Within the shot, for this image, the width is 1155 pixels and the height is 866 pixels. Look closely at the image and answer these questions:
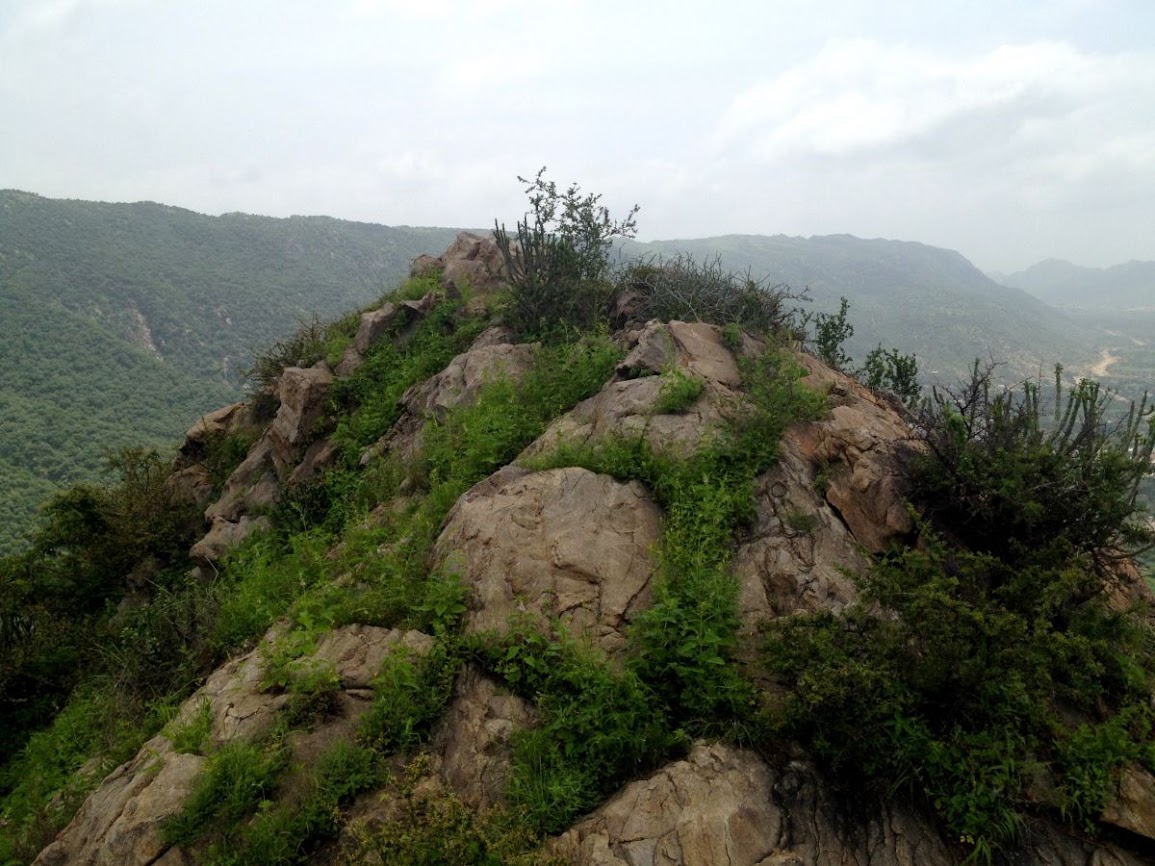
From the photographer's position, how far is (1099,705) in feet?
13.0

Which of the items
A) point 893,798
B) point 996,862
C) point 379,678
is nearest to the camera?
point 996,862

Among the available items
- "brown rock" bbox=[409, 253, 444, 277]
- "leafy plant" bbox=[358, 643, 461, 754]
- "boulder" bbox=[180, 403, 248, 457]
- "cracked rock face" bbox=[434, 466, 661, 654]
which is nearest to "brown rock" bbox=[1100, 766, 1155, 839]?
"cracked rock face" bbox=[434, 466, 661, 654]

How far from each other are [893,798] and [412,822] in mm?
2634

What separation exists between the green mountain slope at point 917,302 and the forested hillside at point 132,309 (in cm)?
2873

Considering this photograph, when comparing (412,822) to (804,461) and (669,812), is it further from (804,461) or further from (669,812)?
(804,461)

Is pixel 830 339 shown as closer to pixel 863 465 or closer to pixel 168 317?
pixel 863 465

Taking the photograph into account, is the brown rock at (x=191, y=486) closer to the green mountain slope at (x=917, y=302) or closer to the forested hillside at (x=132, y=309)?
the forested hillside at (x=132, y=309)

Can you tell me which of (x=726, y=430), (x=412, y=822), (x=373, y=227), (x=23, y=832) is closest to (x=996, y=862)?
(x=412, y=822)

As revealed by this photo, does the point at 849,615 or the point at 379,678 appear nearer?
the point at 849,615

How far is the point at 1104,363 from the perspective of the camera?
54156 mm

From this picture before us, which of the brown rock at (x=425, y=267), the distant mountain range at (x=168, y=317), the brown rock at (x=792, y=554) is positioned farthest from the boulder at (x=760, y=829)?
the distant mountain range at (x=168, y=317)

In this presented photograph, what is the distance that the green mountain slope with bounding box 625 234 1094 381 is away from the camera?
5681cm

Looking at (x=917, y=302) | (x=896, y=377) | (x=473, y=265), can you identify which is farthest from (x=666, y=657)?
(x=917, y=302)

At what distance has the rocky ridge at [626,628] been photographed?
11.1 feet
